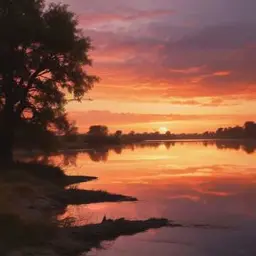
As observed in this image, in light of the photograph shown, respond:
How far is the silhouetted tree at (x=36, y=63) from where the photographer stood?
33844 millimetres

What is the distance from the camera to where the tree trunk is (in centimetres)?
3519

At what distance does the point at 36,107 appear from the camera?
36094 mm

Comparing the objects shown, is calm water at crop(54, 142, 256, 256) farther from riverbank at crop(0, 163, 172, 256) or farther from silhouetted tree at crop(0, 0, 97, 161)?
silhouetted tree at crop(0, 0, 97, 161)

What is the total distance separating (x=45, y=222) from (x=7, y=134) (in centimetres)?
1917

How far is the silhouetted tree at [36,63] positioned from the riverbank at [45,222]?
465 cm

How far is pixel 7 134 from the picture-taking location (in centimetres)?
3538

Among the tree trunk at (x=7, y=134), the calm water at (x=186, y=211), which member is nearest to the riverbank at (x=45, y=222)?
the calm water at (x=186, y=211)

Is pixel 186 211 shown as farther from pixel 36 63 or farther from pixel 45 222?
pixel 36 63

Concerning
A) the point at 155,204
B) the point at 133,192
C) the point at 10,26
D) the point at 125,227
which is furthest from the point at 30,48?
the point at 125,227

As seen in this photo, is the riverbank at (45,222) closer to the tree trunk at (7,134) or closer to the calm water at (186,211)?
the calm water at (186,211)

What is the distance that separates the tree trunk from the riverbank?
9.51 ft

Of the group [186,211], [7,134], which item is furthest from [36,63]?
[186,211]

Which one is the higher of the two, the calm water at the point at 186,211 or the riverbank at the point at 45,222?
the riverbank at the point at 45,222

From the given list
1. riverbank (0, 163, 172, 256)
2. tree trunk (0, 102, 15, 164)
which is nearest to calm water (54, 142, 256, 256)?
riverbank (0, 163, 172, 256)
